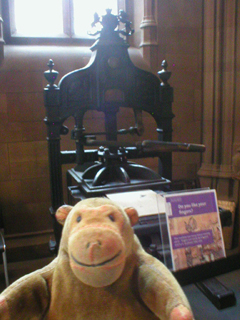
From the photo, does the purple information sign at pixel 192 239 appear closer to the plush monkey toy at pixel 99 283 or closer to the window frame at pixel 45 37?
the plush monkey toy at pixel 99 283

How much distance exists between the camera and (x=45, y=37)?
2.50 metres

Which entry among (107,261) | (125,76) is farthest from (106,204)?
(125,76)

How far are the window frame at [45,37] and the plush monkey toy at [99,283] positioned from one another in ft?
6.60

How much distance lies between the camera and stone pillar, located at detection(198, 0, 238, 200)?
8.38 ft

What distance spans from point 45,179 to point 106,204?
171cm

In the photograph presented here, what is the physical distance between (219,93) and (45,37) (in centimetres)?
145

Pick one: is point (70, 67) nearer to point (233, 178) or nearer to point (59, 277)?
point (233, 178)

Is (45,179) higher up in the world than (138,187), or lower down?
lower down

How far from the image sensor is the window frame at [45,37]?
95.5 inches

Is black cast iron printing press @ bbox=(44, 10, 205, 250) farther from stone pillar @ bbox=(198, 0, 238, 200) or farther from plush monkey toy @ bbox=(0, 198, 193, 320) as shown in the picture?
stone pillar @ bbox=(198, 0, 238, 200)

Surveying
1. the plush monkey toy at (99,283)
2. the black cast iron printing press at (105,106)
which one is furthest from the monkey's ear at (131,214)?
the black cast iron printing press at (105,106)

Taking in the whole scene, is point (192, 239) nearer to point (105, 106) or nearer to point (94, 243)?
point (94, 243)

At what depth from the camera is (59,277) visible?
2.72 ft

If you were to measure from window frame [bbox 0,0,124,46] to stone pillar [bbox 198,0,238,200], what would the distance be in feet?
2.55
